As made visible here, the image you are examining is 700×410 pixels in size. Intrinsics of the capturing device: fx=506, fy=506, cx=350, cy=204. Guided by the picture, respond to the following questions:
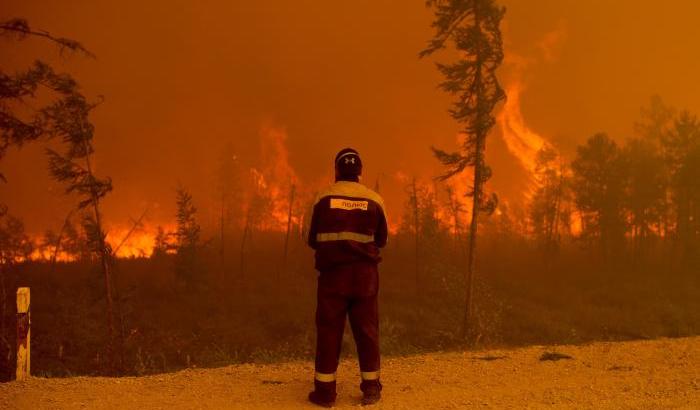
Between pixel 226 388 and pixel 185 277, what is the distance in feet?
125

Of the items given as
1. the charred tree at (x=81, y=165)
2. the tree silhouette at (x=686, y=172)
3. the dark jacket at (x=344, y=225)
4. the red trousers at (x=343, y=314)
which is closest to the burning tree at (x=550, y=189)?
the tree silhouette at (x=686, y=172)

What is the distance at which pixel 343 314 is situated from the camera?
6285 mm

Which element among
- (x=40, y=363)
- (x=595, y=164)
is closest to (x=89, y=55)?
(x=40, y=363)

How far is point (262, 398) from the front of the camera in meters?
6.39

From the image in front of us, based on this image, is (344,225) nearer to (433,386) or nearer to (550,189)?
(433,386)

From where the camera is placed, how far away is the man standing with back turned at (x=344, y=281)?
20.0 feet

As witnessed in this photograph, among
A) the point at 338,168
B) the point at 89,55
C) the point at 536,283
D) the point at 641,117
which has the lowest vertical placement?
the point at 536,283

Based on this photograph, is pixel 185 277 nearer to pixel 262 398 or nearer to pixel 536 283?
pixel 536 283

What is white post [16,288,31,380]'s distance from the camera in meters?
7.29

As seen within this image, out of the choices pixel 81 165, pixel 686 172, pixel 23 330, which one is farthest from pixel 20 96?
pixel 686 172

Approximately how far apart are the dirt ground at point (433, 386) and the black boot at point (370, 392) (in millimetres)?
122

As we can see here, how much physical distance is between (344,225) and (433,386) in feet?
8.61

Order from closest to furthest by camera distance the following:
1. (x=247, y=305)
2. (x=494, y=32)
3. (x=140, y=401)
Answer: (x=140, y=401)
(x=494, y=32)
(x=247, y=305)

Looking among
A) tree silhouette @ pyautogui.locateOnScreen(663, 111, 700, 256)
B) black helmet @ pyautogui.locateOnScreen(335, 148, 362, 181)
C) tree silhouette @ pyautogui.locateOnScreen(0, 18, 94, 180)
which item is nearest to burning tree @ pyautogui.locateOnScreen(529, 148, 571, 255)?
tree silhouette @ pyautogui.locateOnScreen(663, 111, 700, 256)
